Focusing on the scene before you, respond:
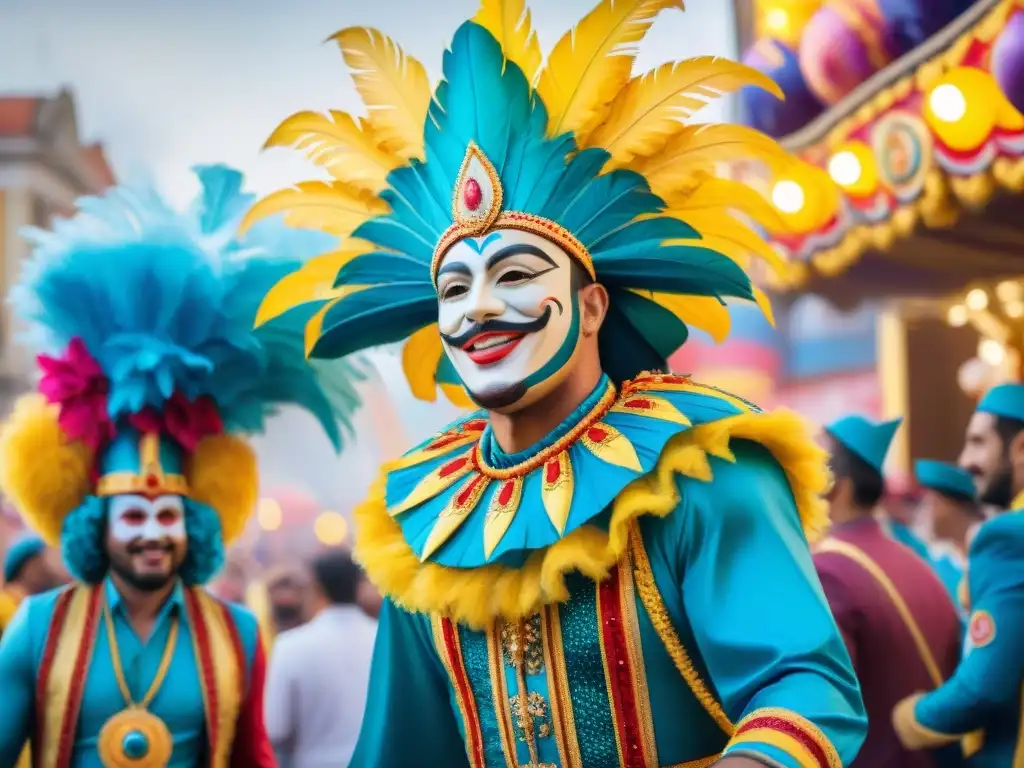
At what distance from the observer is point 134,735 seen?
10.6 feet

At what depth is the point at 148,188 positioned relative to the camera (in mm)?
3617

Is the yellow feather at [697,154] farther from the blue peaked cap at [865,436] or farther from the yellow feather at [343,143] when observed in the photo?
the blue peaked cap at [865,436]

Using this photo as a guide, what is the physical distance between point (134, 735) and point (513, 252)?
5.59 feet

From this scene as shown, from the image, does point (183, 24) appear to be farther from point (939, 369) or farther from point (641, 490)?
point (641, 490)

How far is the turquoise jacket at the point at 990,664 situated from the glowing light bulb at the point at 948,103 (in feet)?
6.34

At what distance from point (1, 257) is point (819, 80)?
7209 millimetres

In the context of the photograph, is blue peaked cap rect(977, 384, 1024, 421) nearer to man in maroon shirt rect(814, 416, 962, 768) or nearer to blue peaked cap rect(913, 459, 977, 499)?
man in maroon shirt rect(814, 416, 962, 768)

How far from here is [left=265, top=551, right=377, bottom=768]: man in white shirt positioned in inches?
169

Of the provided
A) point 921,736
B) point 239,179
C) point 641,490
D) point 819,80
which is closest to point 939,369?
point 819,80

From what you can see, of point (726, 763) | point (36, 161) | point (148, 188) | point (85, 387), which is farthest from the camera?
point (36, 161)

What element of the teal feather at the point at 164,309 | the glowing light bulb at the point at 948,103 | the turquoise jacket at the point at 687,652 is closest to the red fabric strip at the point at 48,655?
the teal feather at the point at 164,309

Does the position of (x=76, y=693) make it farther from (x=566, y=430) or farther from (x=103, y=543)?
(x=566, y=430)

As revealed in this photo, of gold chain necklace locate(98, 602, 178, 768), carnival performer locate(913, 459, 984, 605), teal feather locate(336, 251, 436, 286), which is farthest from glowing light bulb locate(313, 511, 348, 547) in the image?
teal feather locate(336, 251, 436, 286)

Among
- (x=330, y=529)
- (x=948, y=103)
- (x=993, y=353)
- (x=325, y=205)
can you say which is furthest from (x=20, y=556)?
(x=993, y=353)
